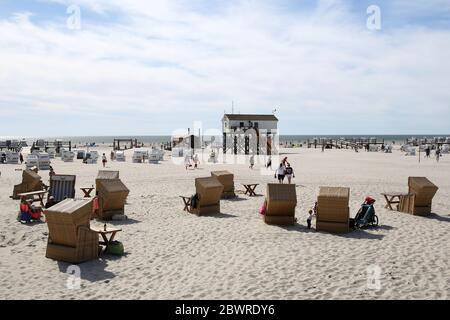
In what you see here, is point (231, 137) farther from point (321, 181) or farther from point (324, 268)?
point (324, 268)

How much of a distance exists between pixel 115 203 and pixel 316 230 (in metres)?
5.89

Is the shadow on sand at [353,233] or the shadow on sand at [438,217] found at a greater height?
the shadow on sand at [438,217]

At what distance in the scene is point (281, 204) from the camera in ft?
38.9

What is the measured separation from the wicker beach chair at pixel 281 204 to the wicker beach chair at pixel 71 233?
16.7ft

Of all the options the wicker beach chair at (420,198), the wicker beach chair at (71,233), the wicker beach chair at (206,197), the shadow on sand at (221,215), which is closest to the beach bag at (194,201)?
the wicker beach chair at (206,197)

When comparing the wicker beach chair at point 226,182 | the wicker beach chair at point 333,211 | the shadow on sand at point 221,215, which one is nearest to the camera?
the wicker beach chair at point 333,211

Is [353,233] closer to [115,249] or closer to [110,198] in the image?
[115,249]

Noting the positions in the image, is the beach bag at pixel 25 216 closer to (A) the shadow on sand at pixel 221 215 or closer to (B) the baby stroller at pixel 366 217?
(A) the shadow on sand at pixel 221 215

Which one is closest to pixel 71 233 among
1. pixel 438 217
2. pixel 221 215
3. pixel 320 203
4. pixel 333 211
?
pixel 221 215

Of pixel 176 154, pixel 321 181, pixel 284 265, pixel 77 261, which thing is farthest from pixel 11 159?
pixel 284 265

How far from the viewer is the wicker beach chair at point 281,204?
11.9m

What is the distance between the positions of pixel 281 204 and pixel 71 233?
5.77m

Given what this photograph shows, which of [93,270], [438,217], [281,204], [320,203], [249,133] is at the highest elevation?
[249,133]
